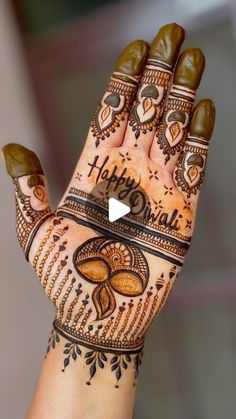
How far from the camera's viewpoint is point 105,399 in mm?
812

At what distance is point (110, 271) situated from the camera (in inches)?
31.8

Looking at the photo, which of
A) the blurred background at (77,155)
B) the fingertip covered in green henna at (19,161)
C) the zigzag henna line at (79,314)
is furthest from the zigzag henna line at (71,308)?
the blurred background at (77,155)

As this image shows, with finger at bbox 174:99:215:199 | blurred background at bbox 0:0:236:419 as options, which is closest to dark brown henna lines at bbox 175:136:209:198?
finger at bbox 174:99:215:199

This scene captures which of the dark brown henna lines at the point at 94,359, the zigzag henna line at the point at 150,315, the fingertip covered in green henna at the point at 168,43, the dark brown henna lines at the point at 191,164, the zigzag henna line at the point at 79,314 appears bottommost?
the dark brown henna lines at the point at 94,359

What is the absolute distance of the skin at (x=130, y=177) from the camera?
0.80m

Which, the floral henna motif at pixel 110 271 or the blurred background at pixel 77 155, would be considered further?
the blurred background at pixel 77 155

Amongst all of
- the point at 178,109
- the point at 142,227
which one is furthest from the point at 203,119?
the point at 142,227

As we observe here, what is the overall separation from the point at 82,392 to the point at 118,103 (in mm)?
370

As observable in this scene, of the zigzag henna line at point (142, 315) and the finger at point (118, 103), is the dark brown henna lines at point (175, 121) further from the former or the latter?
the zigzag henna line at point (142, 315)

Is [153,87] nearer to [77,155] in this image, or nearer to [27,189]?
[27,189]

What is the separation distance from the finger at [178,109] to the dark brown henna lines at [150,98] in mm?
11

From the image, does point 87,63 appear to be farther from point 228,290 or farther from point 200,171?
point 200,171

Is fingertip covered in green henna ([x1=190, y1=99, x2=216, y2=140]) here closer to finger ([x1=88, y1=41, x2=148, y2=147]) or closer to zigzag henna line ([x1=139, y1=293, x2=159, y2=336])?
finger ([x1=88, y1=41, x2=148, y2=147])

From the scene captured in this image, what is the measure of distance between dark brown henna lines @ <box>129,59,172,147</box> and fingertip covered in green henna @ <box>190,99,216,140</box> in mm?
51
